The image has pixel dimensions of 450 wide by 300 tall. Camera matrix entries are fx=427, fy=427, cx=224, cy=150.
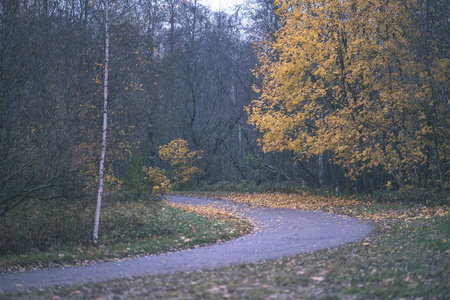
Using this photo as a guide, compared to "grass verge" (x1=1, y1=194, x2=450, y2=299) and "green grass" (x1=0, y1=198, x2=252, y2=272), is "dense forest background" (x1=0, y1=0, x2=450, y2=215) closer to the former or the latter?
"green grass" (x1=0, y1=198, x2=252, y2=272)

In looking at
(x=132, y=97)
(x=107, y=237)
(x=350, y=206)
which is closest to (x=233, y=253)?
(x=107, y=237)

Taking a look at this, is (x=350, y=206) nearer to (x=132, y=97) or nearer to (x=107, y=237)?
(x=107, y=237)

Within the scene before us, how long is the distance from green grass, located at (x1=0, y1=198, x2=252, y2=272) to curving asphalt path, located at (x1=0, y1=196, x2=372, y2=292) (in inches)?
24.5

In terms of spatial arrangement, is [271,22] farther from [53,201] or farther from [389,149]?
[53,201]

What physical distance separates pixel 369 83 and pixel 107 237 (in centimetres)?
1394

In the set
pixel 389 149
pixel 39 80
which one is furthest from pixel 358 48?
pixel 39 80

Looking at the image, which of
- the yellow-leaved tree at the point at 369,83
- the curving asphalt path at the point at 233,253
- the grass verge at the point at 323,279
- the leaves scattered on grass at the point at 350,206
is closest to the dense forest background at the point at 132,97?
the yellow-leaved tree at the point at 369,83

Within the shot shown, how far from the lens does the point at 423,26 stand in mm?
17844

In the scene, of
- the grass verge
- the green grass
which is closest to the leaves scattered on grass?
the grass verge

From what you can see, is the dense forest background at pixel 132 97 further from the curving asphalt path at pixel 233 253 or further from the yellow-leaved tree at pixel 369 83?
the curving asphalt path at pixel 233 253

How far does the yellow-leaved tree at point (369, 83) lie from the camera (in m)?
17.2

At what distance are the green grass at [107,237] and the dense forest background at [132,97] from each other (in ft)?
2.81

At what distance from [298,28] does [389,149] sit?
7.32m

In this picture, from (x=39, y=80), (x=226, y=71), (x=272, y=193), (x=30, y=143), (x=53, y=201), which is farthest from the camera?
(x=226, y=71)
